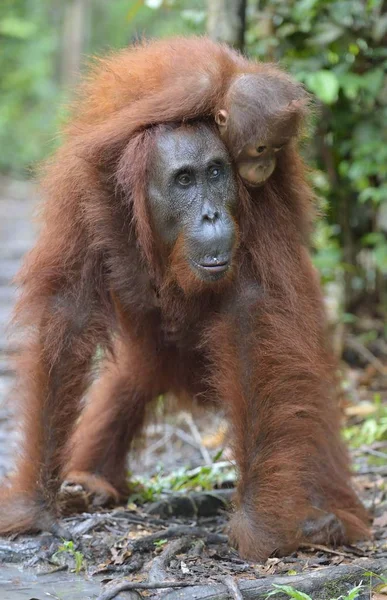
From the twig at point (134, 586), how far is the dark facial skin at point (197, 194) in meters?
1.09

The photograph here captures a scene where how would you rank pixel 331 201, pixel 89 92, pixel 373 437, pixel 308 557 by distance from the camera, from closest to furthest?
pixel 308 557
pixel 89 92
pixel 373 437
pixel 331 201

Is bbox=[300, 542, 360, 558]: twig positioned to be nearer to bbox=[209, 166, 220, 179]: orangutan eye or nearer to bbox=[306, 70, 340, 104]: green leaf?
bbox=[209, 166, 220, 179]: orangutan eye

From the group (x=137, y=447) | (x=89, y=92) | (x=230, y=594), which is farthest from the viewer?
(x=137, y=447)

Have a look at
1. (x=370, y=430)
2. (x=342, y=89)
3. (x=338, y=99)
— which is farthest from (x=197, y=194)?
(x=338, y=99)

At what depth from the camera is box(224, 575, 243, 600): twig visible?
9.19 ft

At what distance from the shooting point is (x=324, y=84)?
15.3 ft

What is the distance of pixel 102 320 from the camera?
3.56 meters

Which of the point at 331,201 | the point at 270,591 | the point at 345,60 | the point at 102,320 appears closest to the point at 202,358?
the point at 102,320

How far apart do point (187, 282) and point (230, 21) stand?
222 cm

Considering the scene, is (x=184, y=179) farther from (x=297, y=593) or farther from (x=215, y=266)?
(x=297, y=593)

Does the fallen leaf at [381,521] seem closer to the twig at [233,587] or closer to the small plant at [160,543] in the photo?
the small plant at [160,543]

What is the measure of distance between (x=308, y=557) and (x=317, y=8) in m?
3.27

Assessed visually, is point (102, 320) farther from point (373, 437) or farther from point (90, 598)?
point (373, 437)

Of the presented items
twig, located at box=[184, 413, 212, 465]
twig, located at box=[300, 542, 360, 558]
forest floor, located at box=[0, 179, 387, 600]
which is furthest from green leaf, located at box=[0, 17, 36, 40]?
twig, located at box=[300, 542, 360, 558]
